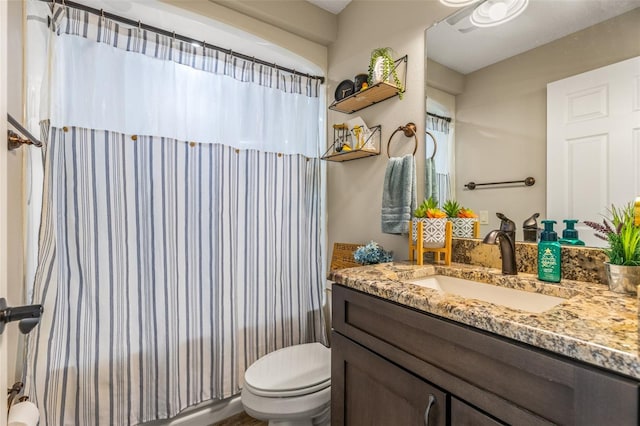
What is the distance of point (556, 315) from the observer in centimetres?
65

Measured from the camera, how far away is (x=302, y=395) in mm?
1252

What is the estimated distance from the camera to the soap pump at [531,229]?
1.12 m

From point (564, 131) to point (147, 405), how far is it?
2187mm

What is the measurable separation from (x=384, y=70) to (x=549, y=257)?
43.7 inches

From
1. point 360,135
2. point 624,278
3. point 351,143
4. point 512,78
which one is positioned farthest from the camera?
point 351,143

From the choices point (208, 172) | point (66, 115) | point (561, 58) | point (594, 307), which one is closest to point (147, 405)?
point (208, 172)

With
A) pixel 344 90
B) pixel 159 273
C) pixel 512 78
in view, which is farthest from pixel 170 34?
pixel 512 78

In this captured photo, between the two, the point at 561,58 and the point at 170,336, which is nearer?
the point at 561,58

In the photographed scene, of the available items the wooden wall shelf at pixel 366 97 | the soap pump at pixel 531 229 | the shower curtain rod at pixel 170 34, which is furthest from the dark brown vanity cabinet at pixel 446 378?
the shower curtain rod at pixel 170 34

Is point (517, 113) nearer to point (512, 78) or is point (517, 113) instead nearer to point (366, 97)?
point (512, 78)

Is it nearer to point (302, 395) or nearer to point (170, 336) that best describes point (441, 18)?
point (302, 395)

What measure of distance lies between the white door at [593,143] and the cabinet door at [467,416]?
0.74 metres

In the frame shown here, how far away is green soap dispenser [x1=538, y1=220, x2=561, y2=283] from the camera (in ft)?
3.14

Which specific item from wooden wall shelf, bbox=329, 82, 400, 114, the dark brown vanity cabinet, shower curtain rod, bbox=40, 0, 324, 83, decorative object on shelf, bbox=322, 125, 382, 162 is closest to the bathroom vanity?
the dark brown vanity cabinet
